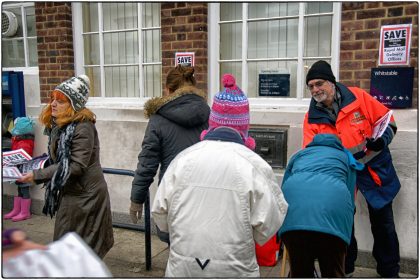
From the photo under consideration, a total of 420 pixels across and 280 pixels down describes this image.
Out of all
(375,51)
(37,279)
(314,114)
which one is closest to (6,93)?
(314,114)

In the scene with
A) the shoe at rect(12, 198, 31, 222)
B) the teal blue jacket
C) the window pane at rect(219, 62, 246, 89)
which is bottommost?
the shoe at rect(12, 198, 31, 222)

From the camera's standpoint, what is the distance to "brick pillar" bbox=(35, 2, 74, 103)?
18.0 feet

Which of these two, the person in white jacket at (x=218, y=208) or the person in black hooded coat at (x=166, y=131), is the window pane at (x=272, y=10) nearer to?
the person in black hooded coat at (x=166, y=131)

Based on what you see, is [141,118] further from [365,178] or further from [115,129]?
[365,178]

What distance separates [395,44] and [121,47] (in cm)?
334

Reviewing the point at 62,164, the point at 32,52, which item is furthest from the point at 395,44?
the point at 32,52

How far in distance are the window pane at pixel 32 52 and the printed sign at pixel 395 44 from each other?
477cm

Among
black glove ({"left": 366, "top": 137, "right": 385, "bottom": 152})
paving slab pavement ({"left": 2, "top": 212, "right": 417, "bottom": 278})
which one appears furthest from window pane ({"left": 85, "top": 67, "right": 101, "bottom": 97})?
black glove ({"left": 366, "top": 137, "right": 385, "bottom": 152})

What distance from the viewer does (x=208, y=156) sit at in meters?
1.93

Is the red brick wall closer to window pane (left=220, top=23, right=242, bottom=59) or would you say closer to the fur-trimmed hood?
window pane (left=220, top=23, right=242, bottom=59)

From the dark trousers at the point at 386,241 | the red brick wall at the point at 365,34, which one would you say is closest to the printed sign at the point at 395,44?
the red brick wall at the point at 365,34

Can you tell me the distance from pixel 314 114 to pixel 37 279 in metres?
2.63

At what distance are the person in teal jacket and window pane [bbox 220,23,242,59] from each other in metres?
2.34

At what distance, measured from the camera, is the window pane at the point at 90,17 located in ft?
18.1
